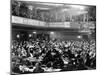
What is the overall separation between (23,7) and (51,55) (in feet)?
2.91

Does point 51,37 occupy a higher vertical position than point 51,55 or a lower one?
higher

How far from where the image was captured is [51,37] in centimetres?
262

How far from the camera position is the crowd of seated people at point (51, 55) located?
8.21ft

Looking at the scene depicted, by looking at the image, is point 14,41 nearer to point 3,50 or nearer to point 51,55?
point 3,50

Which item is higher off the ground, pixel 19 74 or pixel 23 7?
pixel 23 7

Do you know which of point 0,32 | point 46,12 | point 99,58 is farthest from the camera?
point 99,58

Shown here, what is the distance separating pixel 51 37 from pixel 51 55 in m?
0.29

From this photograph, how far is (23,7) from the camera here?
252 cm

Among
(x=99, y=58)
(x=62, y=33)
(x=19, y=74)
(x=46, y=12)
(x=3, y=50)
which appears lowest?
(x=19, y=74)

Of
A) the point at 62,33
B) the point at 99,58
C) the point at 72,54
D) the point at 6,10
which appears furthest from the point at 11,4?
the point at 99,58

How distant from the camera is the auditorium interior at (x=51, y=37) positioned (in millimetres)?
2492

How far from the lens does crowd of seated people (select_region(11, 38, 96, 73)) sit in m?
2.50

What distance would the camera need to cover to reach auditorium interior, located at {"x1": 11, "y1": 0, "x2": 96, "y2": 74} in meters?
2.49

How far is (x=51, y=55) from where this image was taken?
2.62m
